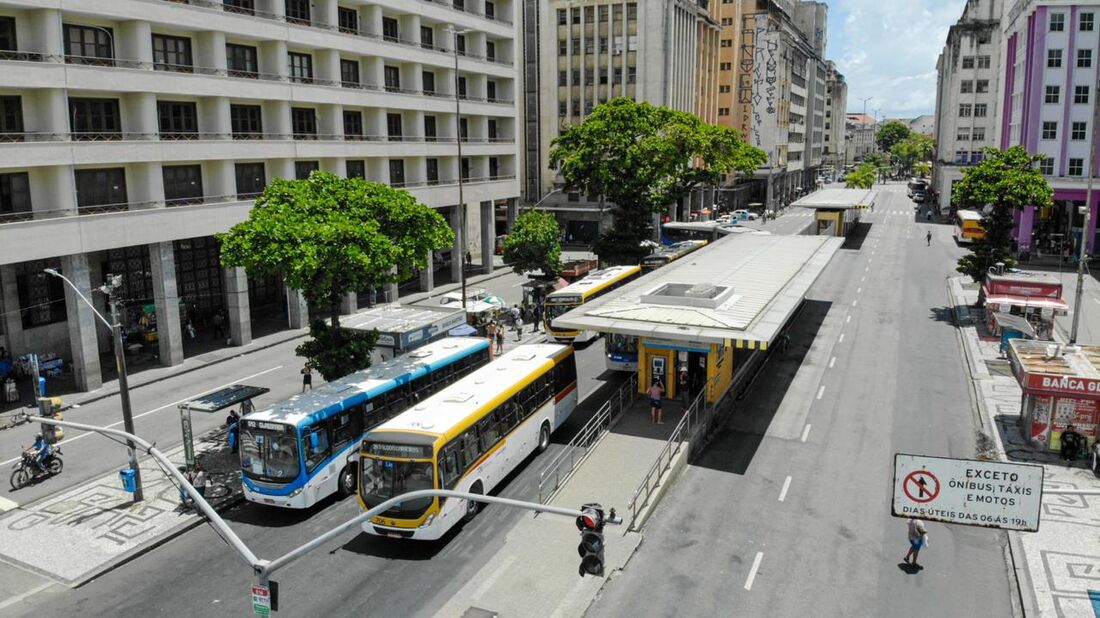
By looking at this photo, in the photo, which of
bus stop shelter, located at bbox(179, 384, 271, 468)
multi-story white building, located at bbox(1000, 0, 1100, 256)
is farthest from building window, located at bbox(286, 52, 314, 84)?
multi-story white building, located at bbox(1000, 0, 1100, 256)

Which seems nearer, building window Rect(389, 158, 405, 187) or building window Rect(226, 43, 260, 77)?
building window Rect(226, 43, 260, 77)

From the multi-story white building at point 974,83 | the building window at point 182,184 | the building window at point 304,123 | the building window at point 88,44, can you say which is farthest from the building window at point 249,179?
the multi-story white building at point 974,83

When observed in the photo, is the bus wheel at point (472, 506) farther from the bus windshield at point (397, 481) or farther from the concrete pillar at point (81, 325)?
the concrete pillar at point (81, 325)

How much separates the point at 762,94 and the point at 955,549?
4463 inches

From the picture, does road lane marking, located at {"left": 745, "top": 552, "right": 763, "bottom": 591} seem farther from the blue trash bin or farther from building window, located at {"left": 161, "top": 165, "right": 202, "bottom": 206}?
building window, located at {"left": 161, "top": 165, "right": 202, "bottom": 206}

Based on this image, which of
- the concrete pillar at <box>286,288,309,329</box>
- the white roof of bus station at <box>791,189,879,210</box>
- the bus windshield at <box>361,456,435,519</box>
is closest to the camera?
the bus windshield at <box>361,456,435,519</box>

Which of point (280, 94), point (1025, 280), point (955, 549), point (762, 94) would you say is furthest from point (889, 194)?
point (955, 549)

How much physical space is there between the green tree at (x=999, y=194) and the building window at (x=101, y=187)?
4796 cm

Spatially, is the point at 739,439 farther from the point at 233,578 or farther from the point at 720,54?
the point at 720,54

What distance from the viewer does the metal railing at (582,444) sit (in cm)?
2619

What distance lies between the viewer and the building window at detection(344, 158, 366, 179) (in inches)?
2244

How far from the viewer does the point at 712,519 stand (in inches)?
968

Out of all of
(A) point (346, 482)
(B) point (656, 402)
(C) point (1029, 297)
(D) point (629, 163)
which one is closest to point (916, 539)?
(B) point (656, 402)

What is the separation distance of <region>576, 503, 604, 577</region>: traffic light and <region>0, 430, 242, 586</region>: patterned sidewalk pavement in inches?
621
